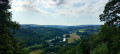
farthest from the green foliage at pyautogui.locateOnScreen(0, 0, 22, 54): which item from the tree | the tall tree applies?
the tree

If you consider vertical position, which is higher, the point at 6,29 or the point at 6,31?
the point at 6,29

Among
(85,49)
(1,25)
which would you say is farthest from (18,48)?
(85,49)

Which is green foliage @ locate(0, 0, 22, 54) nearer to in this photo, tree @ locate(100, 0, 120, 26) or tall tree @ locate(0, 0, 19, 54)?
tall tree @ locate(0, 0, 19, 54)

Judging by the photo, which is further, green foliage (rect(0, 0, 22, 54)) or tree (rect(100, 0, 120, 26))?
tree (rect(100, 0, 120, 26))

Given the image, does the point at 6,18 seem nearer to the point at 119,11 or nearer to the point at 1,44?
the point at 1,44

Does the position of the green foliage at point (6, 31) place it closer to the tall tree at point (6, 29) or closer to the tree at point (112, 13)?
the tall tree at point (6, 29)

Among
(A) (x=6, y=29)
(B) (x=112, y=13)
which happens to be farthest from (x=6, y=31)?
(B) (x=112, y=13)

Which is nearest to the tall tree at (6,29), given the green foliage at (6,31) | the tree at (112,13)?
the green foliage at (6,31)

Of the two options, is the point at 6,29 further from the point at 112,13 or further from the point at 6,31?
the point at 112,13
